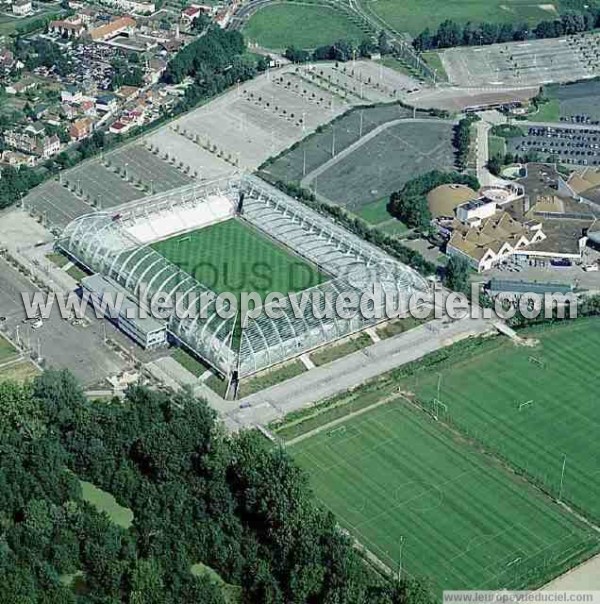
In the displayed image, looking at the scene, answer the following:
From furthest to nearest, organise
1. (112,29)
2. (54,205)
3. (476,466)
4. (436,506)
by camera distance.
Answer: (112,29)
(54,205)
(476,466)
(436,506)

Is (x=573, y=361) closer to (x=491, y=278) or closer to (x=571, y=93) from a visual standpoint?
(x=491, y=278)

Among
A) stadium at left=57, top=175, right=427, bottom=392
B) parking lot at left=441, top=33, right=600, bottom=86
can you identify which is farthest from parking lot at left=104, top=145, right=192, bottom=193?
parking lot at left=441, top=33, right=600, bottom=86

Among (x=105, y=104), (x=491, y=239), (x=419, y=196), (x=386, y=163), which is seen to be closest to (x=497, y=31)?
(x=386, y=163)

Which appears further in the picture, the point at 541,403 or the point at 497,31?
the point at 497,31

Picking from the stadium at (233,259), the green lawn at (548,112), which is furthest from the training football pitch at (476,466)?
the green lawn at (548,112)

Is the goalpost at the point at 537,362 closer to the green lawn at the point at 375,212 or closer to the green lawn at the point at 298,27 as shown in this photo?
the green lawn at the point at 375,212

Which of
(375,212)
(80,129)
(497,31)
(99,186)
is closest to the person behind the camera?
(375,212)

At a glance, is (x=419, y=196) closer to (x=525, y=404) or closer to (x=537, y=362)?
(x=537, y=362)
